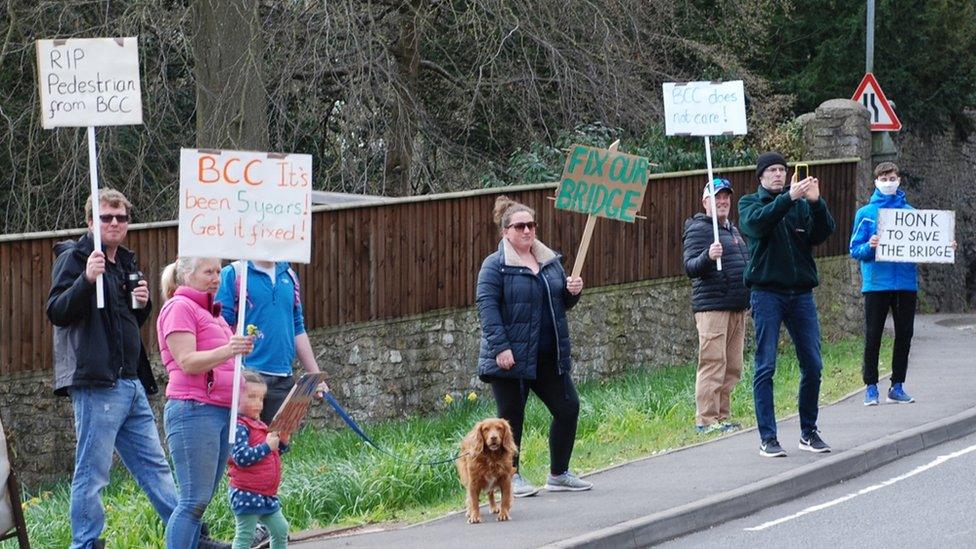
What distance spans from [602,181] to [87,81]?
3.59m

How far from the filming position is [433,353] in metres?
15.1

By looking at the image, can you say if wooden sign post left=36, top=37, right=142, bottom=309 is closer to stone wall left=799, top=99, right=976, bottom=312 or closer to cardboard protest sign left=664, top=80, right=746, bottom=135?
cardboard protest sign left=664, top=80, right=746, bottom=135

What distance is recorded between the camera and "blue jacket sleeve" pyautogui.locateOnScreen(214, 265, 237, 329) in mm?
8703

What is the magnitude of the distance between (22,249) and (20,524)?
4602 mm

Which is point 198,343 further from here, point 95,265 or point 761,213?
point 761,213

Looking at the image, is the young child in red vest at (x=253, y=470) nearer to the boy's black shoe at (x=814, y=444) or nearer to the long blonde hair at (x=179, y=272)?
the long blonde hair at (x=179, y=272)

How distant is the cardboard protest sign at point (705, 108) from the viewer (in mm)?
12930

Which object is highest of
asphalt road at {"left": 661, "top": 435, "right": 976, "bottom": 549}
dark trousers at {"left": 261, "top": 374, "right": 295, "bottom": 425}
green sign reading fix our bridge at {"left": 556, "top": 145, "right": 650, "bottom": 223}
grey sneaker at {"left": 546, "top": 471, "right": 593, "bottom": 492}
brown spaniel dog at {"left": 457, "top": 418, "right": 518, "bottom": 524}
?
green sign reading fix our bridge at {"left": 556, "top": 145, "right": 650, "bottom": 223}

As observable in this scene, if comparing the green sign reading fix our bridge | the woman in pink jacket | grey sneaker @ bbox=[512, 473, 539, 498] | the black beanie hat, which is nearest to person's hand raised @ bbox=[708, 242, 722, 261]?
the black beanie hat

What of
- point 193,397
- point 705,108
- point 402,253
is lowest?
point 193,397

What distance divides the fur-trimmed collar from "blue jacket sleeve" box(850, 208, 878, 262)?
4272 millimetres

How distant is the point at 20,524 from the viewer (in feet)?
25.3

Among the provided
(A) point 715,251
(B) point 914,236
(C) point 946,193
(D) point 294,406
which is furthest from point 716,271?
(C) point 946,193

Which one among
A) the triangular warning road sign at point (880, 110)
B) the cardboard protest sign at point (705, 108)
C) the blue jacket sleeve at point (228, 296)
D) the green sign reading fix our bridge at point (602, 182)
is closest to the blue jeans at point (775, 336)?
the green sign reading fix our bridge at point (602, 182)
